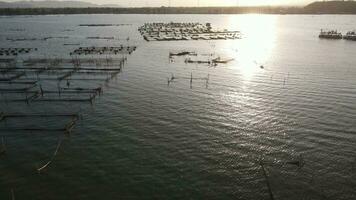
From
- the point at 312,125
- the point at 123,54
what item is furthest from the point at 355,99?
the point at 123,54

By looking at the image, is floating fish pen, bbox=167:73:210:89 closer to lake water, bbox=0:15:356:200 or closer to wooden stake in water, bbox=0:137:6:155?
lake water, bbox=0:15:356:200

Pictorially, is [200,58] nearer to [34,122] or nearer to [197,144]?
[34,122]

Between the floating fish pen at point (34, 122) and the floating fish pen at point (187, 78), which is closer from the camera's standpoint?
the floating fish pen at point (34, 122)

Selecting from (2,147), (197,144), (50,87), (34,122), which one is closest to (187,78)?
(50,87)

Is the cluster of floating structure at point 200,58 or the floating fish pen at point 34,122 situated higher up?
the cluster of floating structure at point 200,58

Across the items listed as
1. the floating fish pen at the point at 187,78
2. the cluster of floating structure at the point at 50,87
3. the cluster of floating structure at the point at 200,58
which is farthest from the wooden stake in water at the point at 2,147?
Answer: the cluster of floating structure at the point at 200,58

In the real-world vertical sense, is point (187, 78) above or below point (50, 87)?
above

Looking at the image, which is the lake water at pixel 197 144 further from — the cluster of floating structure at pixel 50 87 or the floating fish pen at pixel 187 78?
the cluster of floating structure at pixel 50 87

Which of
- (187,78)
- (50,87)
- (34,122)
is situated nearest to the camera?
(34,122)

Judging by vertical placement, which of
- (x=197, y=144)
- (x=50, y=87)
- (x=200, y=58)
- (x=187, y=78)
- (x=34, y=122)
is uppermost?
(x=200, y=58)

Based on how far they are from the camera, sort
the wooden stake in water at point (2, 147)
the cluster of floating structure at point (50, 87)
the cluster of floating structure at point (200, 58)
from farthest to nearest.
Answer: the cluster of floating structure at point (200, 58) → the cluster of floating structure at point (50, 87) → the wooden stake in water at point (2, 147)

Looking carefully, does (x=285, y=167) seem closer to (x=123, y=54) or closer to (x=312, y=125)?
(x=312, y=125)
